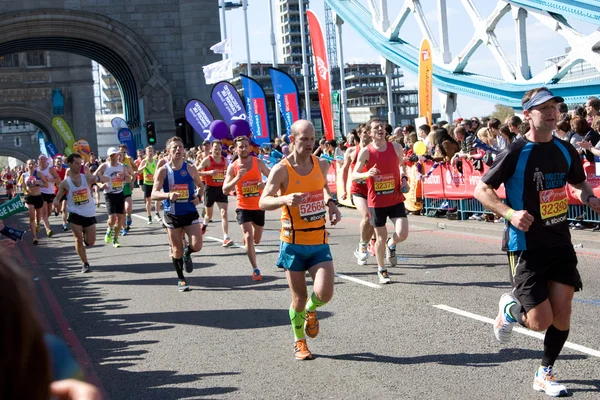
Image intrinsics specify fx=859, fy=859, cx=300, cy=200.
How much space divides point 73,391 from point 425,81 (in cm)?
2126

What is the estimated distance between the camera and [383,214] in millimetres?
10383

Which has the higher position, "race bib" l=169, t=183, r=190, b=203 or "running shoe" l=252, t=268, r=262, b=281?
"race bib" l=169, t=183, r=190, b=203

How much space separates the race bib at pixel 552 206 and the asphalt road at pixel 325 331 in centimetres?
109

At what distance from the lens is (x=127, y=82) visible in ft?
179

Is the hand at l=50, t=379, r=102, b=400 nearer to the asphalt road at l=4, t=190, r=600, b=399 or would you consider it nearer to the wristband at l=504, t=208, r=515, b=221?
the asphalt road at l=4, t=190, r=600, b=399

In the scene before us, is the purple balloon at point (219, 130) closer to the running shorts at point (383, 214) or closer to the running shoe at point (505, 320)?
the running shorts at point (383, 214)

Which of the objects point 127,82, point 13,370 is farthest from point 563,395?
point 127,82

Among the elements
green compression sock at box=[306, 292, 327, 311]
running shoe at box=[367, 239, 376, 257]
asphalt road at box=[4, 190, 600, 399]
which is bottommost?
→ asphalt road at box=[4, 190, 600, 399]

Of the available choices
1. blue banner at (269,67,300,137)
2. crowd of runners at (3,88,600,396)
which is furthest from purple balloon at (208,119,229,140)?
crowd of runners at (3,88,600,396)

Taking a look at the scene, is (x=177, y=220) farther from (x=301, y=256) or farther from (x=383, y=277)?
(x=301, y=256)

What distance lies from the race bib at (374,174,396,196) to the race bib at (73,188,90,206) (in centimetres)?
506

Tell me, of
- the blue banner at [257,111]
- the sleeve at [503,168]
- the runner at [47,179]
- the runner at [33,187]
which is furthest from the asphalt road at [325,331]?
the blue banner at [257,111]

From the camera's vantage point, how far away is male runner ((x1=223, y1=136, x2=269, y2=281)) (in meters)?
11.2

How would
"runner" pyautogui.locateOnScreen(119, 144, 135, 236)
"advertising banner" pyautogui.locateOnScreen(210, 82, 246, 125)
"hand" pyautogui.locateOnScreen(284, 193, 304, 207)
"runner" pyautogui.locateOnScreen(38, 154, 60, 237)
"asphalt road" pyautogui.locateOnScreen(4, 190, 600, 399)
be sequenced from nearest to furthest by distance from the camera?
1. "asphalt road" pyautogui.locateOnScreen(4, 190, 600, 399)
2. "hand" pyautogui.locateOnScreen(284, 193, 304, 207)
3. "runner" pyautogui.locateOnScreen(119, 144, 135, 236)
4. "runner" pyautogui.locateOnScreen(38, 154, 60, 237)
5. "advertising banner" pyautogui.locateOnScreen(210, 82, 246, 125)
